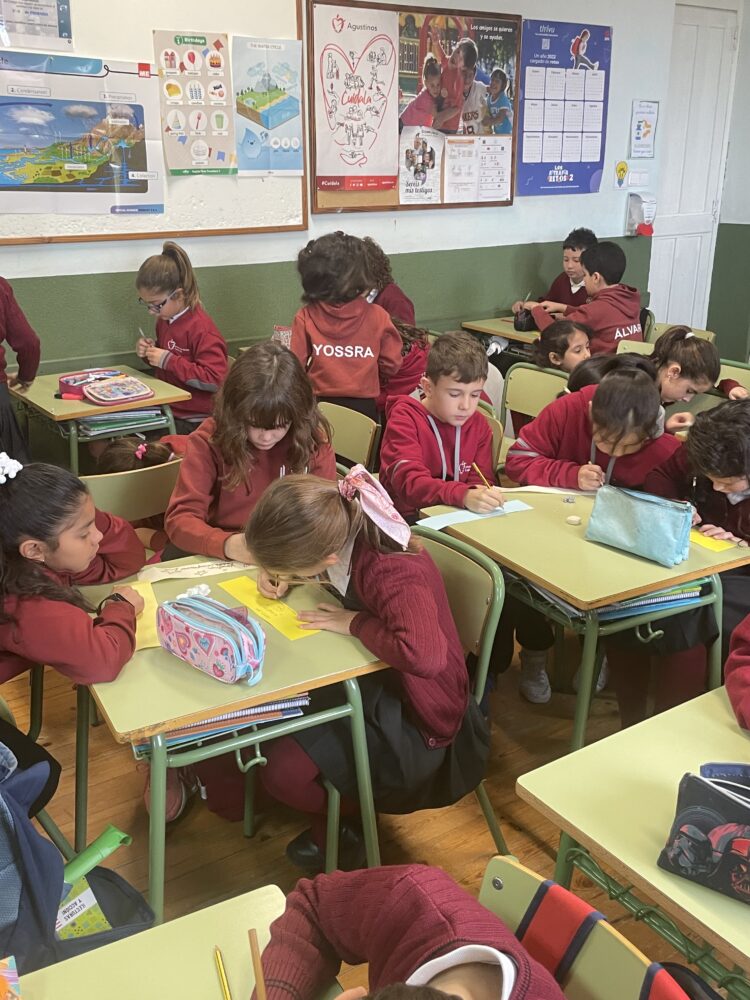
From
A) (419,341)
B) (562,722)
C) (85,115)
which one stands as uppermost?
(85,115)

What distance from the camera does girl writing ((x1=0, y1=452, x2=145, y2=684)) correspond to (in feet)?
4.99

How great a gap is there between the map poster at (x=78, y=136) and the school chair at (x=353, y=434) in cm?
159

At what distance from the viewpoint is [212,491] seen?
7.32 ft

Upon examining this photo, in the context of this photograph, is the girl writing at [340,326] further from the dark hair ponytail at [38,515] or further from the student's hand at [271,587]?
the dark hair ponytail at [38,515]

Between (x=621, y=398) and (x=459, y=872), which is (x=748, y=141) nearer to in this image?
(x=621, y=398)

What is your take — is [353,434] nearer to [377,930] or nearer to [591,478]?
[591,478]

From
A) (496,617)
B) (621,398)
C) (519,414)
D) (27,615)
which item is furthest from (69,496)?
(519,414)

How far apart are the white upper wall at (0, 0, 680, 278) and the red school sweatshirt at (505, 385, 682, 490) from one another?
2.15m

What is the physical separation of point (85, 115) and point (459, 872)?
10.9ft

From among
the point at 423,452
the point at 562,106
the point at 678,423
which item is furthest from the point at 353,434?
the point at 562,106

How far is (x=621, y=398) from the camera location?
7.78ft

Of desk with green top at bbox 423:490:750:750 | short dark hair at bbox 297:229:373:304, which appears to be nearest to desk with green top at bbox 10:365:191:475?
short dark hair at bbox 297:229:373:304

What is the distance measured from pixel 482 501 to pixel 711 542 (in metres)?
0.57

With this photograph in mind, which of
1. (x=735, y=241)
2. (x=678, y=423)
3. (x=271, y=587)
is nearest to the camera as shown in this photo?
(x=271, y=587)
